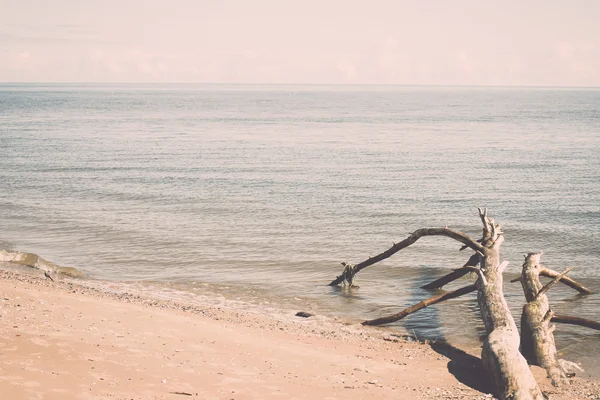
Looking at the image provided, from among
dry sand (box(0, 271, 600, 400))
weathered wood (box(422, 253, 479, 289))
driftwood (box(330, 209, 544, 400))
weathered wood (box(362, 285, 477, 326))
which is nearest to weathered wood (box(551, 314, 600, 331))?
driftwood (box(330, 209, 544, 400))

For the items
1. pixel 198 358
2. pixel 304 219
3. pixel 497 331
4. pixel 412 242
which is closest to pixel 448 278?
pixel 412 242

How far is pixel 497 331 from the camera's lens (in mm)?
13773

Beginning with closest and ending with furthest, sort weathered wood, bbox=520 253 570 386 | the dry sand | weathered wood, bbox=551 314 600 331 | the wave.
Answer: the dry sand < weathered wood, bbox=520 253 570 386 < weathered wood, bbox=551 314 600 331 < the wave

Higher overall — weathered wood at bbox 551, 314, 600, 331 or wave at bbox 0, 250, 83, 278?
weathered wood at bbox 551, 314, 600, 331

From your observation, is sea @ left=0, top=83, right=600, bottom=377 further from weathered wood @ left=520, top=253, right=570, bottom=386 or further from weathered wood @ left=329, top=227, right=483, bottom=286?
weathered wood @ left=520, top=253, right=570, bottom=386

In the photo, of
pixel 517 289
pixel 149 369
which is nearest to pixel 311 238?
pixel 517 289

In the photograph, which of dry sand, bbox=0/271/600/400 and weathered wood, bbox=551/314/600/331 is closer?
dry sand, bbox=0/271/600/400

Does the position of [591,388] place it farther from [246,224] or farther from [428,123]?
[428,123]

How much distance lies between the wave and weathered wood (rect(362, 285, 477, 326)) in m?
10.5

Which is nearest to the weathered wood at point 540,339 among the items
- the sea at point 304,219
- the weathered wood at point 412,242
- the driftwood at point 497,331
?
the driftwood at point 497,331

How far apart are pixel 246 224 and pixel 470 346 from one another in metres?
14.9

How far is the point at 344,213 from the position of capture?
3114 cm

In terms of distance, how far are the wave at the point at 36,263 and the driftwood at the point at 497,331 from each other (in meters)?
10.4

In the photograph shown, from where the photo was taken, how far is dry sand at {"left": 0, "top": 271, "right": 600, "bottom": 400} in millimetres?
10859
